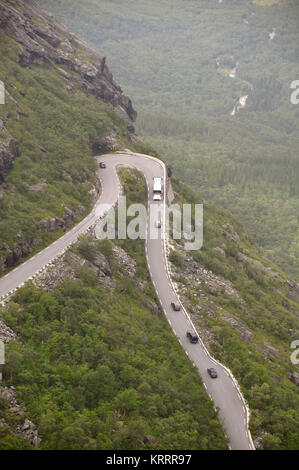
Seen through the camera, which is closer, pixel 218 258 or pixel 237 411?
pixel 237 411

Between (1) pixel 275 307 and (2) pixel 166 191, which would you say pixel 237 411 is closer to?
(1) pixel 275 307

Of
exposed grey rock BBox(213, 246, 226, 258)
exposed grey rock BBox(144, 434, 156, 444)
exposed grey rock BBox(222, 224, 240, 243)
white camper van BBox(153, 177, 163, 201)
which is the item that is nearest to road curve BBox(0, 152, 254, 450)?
white camper van BBox(153, 177, 163, 201)

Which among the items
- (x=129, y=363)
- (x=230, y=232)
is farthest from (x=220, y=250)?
(x=129, y=363)

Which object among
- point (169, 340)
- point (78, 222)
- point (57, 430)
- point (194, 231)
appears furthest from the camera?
point (194, 231)

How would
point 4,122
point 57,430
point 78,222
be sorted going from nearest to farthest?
point 57,430 < point 78,222 < point 4,122

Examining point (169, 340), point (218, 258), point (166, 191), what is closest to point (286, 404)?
point (169, 340)

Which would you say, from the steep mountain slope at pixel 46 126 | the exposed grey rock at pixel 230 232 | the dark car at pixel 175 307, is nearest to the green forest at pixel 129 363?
the dark car at pixel 175 307
